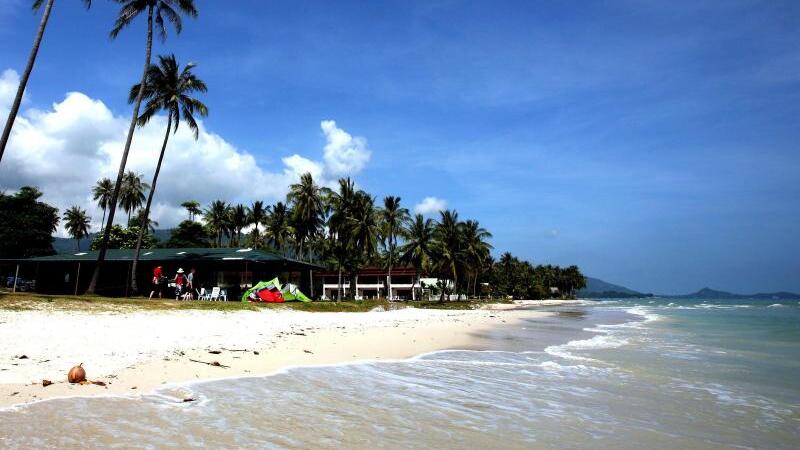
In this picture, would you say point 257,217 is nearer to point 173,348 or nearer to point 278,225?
point 278,225

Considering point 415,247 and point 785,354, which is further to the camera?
point 415,247

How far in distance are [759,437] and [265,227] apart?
2503 inches

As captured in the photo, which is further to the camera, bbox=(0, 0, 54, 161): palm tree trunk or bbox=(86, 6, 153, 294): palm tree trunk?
bbox=(86, 6, 153, 294): palm tree trunk

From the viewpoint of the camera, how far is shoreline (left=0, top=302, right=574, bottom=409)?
6090 millimetres

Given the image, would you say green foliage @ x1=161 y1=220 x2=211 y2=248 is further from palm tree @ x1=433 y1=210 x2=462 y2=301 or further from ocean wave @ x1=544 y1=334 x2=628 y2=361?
ocean wave @ x1=544 y1=334 x2=628 y2=361

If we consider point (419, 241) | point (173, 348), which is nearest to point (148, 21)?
point (173, 348)

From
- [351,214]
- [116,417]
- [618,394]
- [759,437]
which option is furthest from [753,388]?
[351,214]

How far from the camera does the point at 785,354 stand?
14.2m

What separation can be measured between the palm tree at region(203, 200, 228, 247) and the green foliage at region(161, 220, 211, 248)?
1550 millimetres

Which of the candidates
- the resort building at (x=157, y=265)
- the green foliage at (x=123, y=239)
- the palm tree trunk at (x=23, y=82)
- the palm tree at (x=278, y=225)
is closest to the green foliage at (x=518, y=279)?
the palm tree at (x=278, y=225)

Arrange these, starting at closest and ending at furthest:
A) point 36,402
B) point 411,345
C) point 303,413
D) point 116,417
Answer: point 116,417 → point 36,402 → point 303,413 → point 411,345

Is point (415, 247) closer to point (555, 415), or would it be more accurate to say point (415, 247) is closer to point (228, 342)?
point (228, 342)

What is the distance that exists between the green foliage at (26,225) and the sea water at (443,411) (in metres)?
59.8

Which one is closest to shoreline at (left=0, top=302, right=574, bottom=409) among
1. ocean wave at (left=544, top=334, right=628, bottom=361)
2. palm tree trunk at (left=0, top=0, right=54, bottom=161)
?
ocean wave at (left=544, top=334, right=628, bottom=361)
